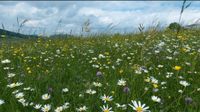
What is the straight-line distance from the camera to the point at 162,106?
167 inches

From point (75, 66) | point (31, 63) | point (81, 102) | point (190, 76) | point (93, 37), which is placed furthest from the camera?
point (93, 37)

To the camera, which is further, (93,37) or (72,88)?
(93,37)

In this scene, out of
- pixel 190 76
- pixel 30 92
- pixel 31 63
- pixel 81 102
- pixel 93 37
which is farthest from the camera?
pixel 93 37

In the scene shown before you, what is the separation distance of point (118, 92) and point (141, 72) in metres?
1.18

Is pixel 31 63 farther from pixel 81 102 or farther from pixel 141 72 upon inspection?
pixel 81 102

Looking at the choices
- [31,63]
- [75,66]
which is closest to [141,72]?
[75,66]

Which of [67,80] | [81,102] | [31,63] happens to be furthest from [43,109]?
[31,63]

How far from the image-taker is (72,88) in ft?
17.0

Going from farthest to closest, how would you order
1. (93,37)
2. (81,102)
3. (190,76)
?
(93,37) < (190,76) < (81,102)

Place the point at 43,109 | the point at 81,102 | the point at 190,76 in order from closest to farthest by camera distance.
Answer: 1. the point at 43,109
2. the point at 81,102
3. the point at 190,76

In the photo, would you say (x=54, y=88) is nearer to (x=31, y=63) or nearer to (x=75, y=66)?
(x=75, y=66)

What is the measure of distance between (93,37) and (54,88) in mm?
8345

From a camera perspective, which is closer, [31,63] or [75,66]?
[75,66]

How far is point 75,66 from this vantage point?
705 centimetres
